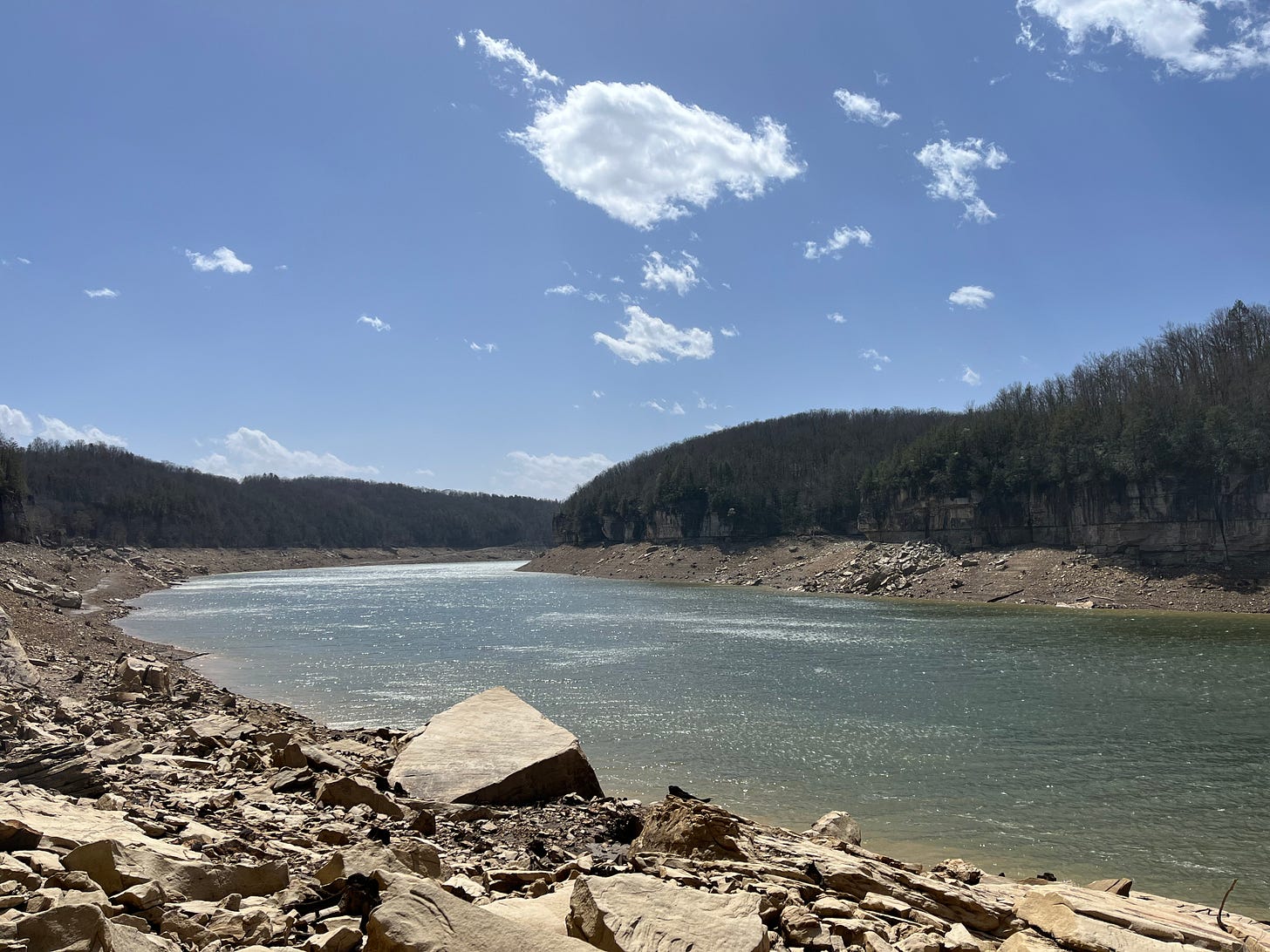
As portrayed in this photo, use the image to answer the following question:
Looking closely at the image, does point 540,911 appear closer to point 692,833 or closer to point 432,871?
point 432,871

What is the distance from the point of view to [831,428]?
534ft

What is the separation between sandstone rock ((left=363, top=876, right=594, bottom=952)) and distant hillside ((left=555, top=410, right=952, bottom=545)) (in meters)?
117

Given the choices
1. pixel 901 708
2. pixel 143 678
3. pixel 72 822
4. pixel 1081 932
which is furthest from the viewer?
pixel 901 708

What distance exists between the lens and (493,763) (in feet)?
40.3

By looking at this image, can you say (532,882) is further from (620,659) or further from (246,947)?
(620,659)

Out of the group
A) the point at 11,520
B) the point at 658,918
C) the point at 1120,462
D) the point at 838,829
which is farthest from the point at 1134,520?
the point at 11,520

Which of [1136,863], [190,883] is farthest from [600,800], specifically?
[1136,863]

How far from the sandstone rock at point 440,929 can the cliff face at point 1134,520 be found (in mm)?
81294

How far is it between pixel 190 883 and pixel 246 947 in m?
1.30

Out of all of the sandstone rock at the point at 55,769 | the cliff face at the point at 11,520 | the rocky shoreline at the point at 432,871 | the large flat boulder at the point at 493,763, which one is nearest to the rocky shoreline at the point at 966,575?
the large flat boulder at the point at 493,763

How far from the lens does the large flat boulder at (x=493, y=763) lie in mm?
11656

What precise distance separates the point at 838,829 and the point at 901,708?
14.3 metres

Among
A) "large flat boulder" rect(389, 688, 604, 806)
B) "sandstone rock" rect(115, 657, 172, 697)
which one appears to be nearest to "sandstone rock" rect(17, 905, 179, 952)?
"large flat boulder" rect(389, 688, 604, 806)

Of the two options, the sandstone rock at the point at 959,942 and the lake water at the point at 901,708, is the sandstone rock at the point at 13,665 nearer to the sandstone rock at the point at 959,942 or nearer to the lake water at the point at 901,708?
the lake water at the point at 901,708
